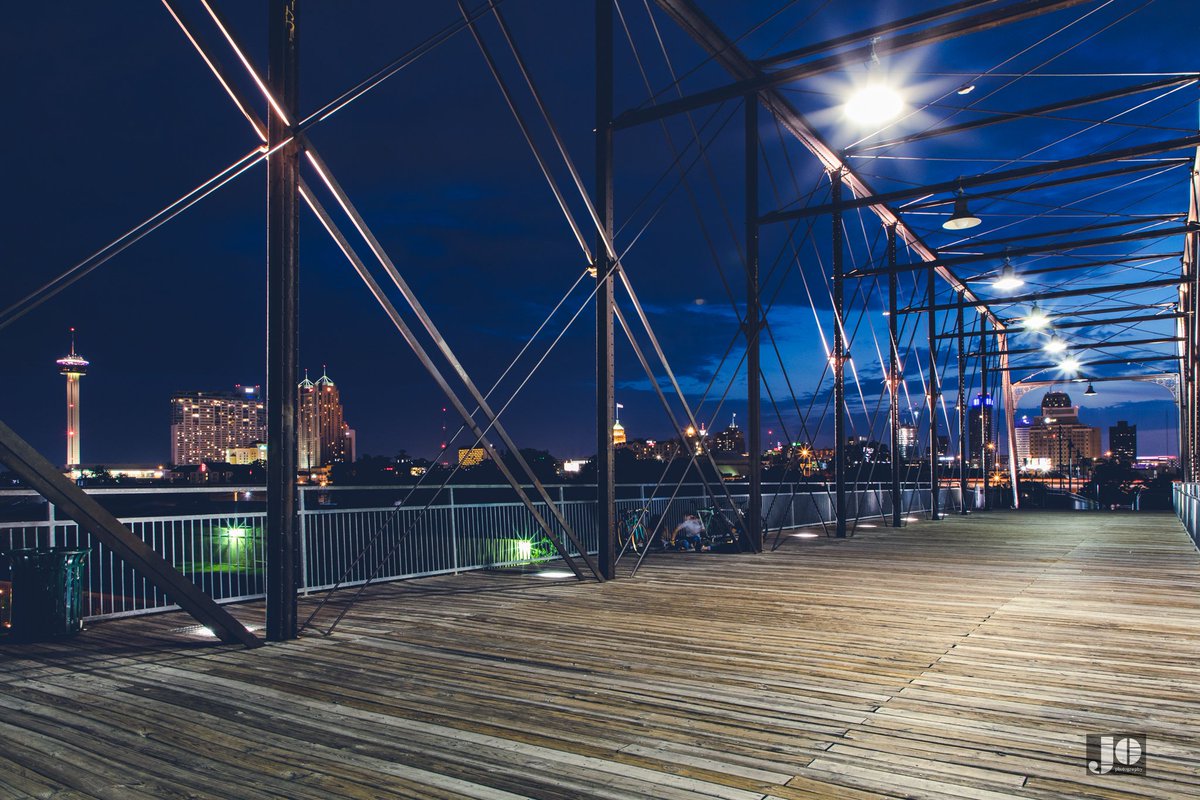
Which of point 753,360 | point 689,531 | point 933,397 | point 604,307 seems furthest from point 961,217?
point 933,397

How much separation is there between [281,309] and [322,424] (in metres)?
171

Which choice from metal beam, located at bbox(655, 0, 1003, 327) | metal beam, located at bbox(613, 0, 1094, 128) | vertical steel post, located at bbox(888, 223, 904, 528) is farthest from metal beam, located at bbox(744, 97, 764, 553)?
vertical steel post, located at bbox(888, 223, 904, 528)

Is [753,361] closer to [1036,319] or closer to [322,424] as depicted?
[1036,319]

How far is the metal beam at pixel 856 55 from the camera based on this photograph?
796 cm

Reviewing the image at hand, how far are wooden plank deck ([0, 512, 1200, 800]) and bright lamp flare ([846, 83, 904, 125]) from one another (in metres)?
5.67

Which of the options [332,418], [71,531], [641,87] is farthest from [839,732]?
[332,418]

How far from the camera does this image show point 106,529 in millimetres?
Result: 4730

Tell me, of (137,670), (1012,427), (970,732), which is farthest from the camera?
(1012,427)

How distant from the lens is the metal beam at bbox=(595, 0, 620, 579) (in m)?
8.63

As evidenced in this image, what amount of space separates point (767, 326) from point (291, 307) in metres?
7.39

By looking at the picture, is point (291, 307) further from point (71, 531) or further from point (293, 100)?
point (71, 531)

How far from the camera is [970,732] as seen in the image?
343 centimetres

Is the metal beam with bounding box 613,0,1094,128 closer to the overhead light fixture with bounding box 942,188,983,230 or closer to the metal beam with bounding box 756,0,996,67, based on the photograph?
the metal beam with bounding box 756,0,996,67

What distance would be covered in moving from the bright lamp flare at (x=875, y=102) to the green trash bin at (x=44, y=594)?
367 inches
